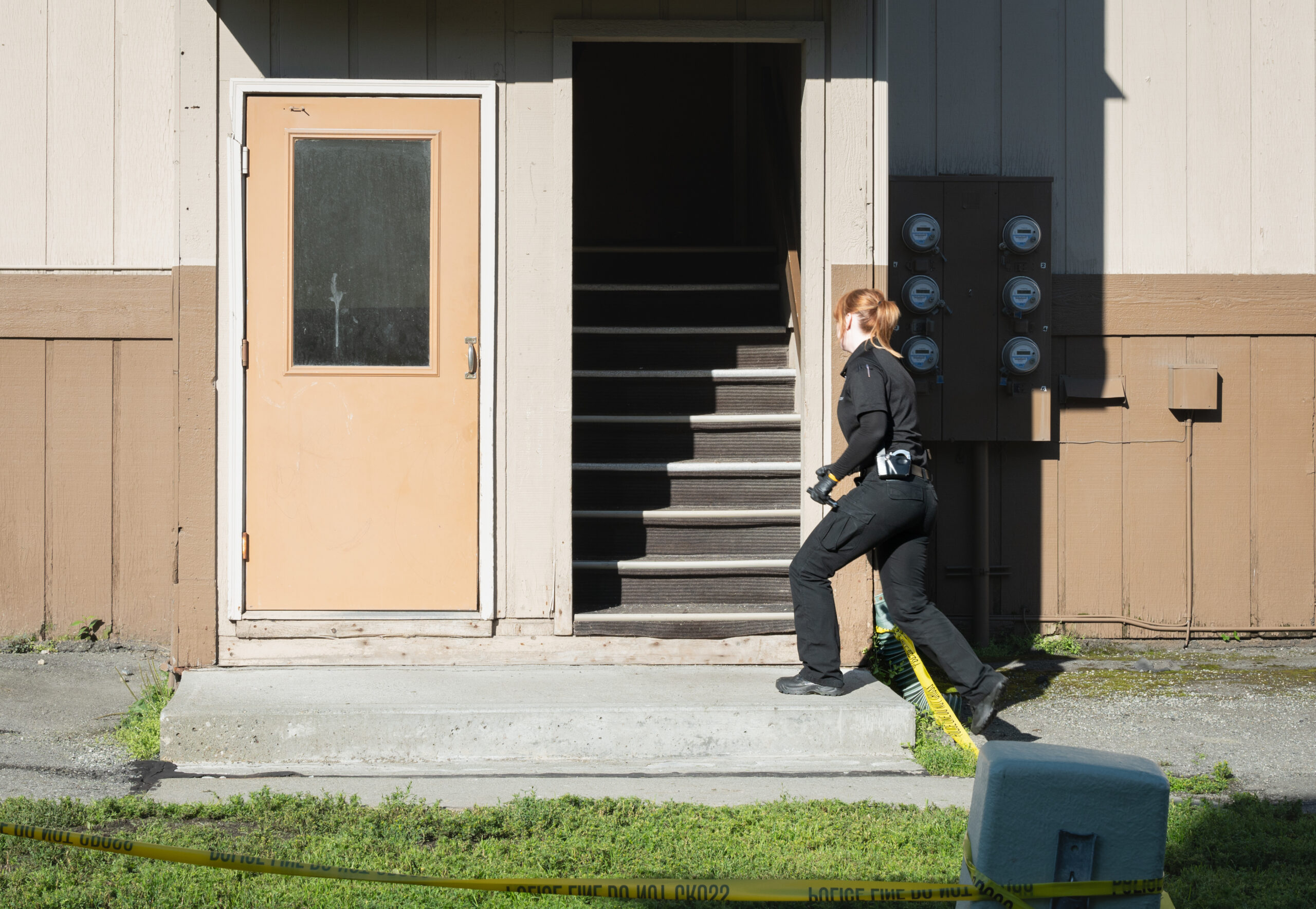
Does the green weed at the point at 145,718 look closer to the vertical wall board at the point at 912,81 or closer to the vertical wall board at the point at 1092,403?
the vertical wall board at the point at 912,81

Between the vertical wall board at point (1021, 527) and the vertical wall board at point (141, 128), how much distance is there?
5.03 meters

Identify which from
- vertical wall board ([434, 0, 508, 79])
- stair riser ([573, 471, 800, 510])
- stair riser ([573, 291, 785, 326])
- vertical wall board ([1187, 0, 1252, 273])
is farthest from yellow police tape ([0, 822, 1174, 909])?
vertical wall board ([1187, 0, 1252, 273])

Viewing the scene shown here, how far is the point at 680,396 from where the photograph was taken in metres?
6.38

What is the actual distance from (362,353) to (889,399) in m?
2.40

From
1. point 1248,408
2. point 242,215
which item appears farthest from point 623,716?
point 1248,408

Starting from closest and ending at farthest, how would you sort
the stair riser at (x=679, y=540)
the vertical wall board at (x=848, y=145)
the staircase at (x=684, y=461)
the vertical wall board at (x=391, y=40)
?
the vertical wall board at (x=391, y=40)
the vertical wall board at (x=848, y=145)
the staircase at (x=684, y=461)
the stair riser at (x=679, y=540)

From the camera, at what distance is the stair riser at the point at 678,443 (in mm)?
6074

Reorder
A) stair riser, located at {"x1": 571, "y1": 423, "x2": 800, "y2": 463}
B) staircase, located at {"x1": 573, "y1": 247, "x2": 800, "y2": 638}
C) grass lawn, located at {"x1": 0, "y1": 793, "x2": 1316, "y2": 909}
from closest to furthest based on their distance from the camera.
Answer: grass lawn, located at {"x1": 0, "y1": 793, "x2": 1316, "y2": 909} → staircase, located at {"x1": 573, "y1": 247, "x2": 800, "y2": 638} → stair riser, located at {"x1": 571, "y1": 423, "x2": 800, "y2": 463}

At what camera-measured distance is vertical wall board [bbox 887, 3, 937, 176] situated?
21.2 ft

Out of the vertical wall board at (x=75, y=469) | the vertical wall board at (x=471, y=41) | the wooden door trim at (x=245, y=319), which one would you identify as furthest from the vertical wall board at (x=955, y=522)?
the vertical wall board at (x=75, y=469)

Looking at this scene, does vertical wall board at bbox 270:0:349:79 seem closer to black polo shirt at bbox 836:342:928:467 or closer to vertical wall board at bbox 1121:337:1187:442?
black polo shirt at bbox 836:342:928:467

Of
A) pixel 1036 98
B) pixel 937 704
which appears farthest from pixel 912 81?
pixel 937 704

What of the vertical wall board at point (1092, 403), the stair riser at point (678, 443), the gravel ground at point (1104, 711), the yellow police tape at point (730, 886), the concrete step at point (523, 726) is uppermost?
the vertical wall board at point (1092, 403)

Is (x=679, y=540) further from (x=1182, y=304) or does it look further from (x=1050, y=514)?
(x=1182, y=304)
